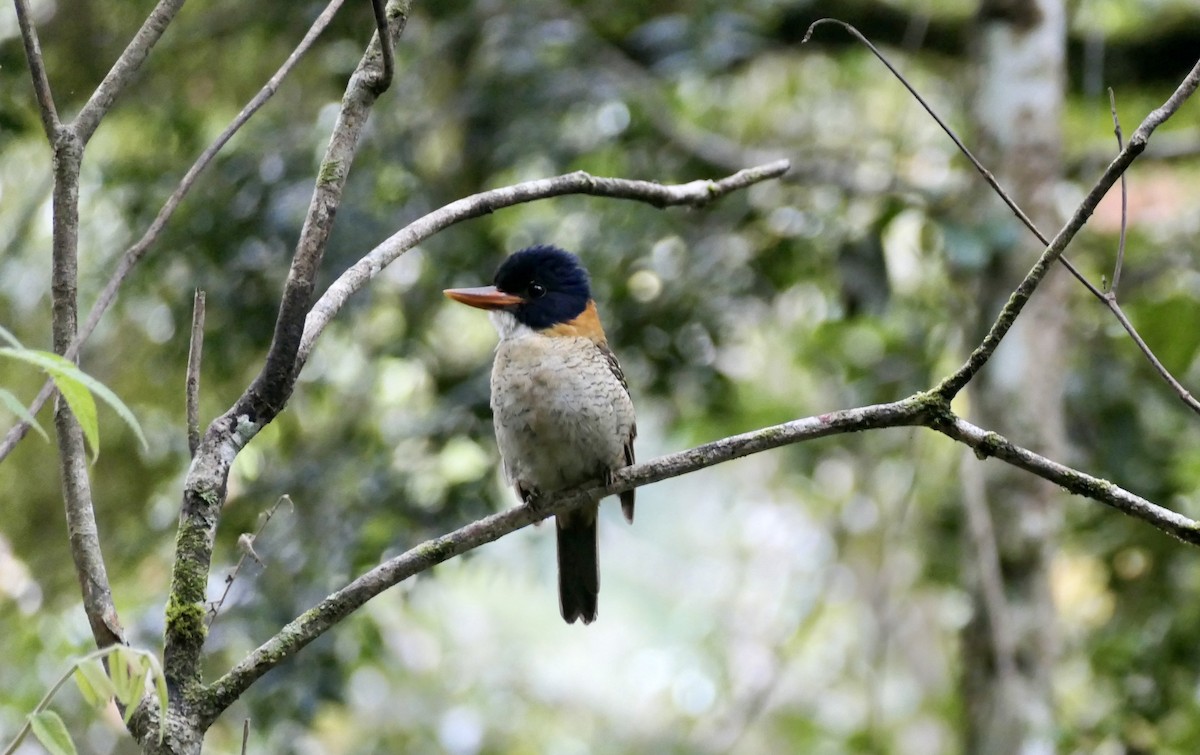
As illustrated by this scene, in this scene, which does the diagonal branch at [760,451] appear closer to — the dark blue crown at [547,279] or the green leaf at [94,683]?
the green leaf at [94,683]

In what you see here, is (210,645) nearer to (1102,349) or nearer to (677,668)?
(1102,349)

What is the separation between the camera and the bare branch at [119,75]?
5.63ft

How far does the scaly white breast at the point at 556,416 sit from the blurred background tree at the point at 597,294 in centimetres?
84

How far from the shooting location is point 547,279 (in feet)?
11.8

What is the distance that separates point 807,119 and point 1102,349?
200cm

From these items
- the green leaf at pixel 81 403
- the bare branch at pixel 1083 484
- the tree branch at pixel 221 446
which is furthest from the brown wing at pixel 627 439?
the green leaf at pixel 81 403

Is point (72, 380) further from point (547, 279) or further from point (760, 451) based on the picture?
point (547, 279)

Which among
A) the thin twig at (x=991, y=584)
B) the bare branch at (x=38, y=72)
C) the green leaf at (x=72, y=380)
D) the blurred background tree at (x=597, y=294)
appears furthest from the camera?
the blurred background tree at (x=597, y=294)

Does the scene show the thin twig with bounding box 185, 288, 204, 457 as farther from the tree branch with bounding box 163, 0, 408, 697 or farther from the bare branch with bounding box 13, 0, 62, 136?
the bare branch with bounding box 13, 0, 62, 136

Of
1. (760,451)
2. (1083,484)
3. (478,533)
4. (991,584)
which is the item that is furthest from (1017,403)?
(478,533)

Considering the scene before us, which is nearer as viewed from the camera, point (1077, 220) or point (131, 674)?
point (131, 674)

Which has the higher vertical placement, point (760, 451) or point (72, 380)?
point (72, 380)

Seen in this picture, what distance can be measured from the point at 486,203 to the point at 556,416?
3.77ft

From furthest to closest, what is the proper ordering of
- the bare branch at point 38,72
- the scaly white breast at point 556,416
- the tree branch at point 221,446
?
the scaly white breast at point 556,416, the bare branch at point 38,72, the tree branch at point 221,446
